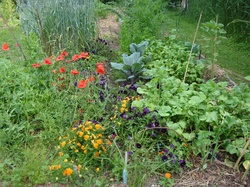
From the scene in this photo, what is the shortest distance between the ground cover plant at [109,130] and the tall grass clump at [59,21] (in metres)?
0.87

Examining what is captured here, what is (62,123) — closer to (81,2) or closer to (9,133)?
(9,133)

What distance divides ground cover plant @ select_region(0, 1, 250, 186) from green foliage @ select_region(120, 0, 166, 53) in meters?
1.07

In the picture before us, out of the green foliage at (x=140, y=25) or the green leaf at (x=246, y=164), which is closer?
the green leaf at (x=246, y=164)

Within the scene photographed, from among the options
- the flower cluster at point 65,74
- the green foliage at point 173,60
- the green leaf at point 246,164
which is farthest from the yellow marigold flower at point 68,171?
the green foliage at point 173,60

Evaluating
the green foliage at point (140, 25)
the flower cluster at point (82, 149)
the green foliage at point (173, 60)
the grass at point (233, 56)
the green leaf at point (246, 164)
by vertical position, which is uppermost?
the green foliage at point (140, 25)

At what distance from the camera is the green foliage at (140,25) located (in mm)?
3662

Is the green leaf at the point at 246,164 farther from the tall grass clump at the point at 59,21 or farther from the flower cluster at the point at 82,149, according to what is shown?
the tall grass clump at the point at 59,21

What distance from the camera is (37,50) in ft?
9.91

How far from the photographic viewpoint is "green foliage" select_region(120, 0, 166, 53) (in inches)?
144

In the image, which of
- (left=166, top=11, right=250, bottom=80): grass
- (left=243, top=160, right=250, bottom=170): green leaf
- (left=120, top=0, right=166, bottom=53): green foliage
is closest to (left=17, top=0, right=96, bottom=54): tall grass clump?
(left=120, top=0, right=166, bottom=53): green foliage

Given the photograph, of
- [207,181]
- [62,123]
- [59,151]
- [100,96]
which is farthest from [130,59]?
[207,181]

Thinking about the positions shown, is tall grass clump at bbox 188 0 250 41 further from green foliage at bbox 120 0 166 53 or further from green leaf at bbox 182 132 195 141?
green leaf at bbox 182 132 195 141

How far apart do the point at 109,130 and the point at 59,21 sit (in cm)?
193

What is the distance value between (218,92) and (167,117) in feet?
1.50
